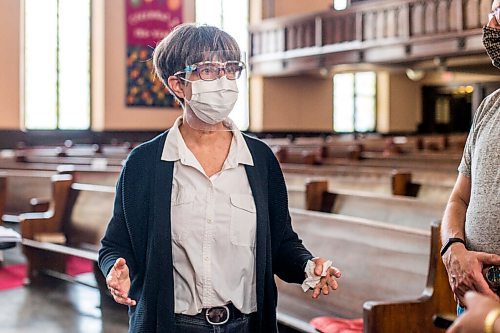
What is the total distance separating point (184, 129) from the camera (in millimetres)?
2004

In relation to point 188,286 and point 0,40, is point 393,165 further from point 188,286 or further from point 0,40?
point 0,40

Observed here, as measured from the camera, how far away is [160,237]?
1.83 meters

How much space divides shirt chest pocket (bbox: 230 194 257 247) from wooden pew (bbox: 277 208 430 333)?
4.22 ft

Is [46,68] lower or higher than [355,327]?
higher

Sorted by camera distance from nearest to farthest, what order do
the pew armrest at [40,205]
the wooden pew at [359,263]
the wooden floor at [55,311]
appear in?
the wooden pew at [359,263]
the wooden floor at [55,311]
the pew armrest at [40,205]

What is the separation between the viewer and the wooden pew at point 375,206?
386cm

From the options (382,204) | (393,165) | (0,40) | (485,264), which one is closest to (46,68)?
(0,40)

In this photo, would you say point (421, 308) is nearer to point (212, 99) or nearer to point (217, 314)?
point (217, 314)

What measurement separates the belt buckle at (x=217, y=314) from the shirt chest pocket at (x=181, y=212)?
196 mm

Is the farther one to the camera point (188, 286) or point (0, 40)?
point (0, 40)

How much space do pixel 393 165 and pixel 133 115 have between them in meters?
8.43

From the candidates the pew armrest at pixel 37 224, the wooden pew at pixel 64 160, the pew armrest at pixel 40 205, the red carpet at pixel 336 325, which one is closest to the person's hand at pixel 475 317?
the red carpet at pixel 336 325

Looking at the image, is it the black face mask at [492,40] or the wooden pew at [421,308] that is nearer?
the black face mask at [492,40]

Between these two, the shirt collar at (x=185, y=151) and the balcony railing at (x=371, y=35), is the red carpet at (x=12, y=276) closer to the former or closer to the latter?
the shirt collar at (x=185, y=151)
